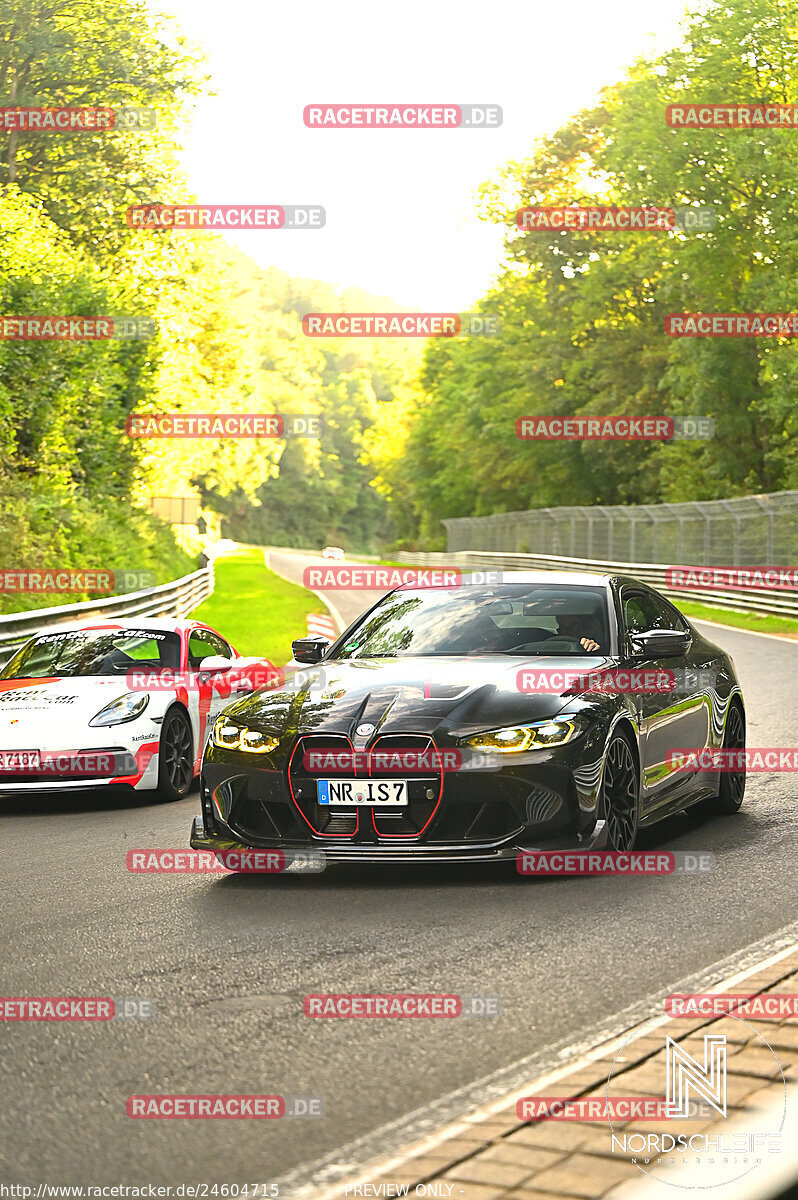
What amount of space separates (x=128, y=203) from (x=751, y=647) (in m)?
22.8

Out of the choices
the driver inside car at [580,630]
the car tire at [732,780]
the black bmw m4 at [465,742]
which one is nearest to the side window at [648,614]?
the black bmw m4 at [465,742]

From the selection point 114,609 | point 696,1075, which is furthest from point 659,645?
point 114,609

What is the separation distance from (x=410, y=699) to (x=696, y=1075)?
3.42 m

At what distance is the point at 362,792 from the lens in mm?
7152

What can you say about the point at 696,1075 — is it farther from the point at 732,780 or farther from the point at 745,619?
the point at 745,619

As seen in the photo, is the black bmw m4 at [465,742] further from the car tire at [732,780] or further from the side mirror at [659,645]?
the car tire at [732,780]

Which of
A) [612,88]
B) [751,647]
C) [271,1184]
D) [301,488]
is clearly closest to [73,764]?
[271,1184]

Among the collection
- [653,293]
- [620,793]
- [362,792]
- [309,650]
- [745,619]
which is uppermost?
[653,293]

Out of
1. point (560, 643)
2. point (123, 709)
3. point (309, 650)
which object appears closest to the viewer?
point (560, 643)

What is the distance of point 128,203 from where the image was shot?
4028cm

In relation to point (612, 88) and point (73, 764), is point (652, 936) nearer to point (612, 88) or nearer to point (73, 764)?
point (73, 764)

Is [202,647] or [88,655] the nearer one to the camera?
[88,655]

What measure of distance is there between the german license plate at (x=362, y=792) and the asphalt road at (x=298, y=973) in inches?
17.3

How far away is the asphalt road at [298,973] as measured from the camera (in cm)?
408
